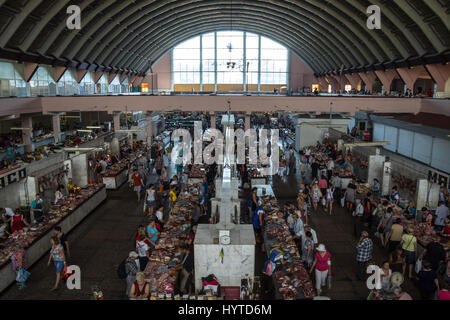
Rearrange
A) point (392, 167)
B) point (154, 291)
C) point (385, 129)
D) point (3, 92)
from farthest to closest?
point (385, 129) < point (3, 92) < point (392, 167) < point (154, 291)

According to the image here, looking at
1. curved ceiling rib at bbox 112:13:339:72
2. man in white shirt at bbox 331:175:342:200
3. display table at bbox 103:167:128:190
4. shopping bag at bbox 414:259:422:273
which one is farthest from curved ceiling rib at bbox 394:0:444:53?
curved ceiling rib at bbox 112:13:339:72

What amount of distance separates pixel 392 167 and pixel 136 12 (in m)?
26.4

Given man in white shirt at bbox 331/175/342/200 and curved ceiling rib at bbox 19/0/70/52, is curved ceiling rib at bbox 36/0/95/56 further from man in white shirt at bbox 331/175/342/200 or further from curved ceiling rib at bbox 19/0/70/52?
man in white shirt at bbox 331/175/342/200

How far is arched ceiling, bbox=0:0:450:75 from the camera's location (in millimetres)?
23047

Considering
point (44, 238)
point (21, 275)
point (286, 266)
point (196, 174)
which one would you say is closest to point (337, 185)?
point (196, 174)

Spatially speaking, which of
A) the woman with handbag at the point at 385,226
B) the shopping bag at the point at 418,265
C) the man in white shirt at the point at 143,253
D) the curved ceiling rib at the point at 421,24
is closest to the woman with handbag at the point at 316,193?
the woman with handbag at the point at 385,226

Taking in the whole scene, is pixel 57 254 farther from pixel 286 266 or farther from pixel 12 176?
pixel 12 176

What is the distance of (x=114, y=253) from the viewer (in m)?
10.8

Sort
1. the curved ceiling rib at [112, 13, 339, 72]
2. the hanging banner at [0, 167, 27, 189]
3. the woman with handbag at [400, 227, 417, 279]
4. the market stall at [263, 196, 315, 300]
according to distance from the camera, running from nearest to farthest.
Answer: the market stall at [263, 196, 315, 300] → the woman with handbag at [400, 227, 417, 279] → the hanging banner at [0, 167, 27, 189] → the curved ceiling rib at [112, 13, 339, 72]

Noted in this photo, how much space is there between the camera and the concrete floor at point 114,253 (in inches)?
339

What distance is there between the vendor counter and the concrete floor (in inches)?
8.4

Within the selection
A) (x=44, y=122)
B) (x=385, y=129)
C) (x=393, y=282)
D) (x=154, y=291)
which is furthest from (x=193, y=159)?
(x=44, y=122)
